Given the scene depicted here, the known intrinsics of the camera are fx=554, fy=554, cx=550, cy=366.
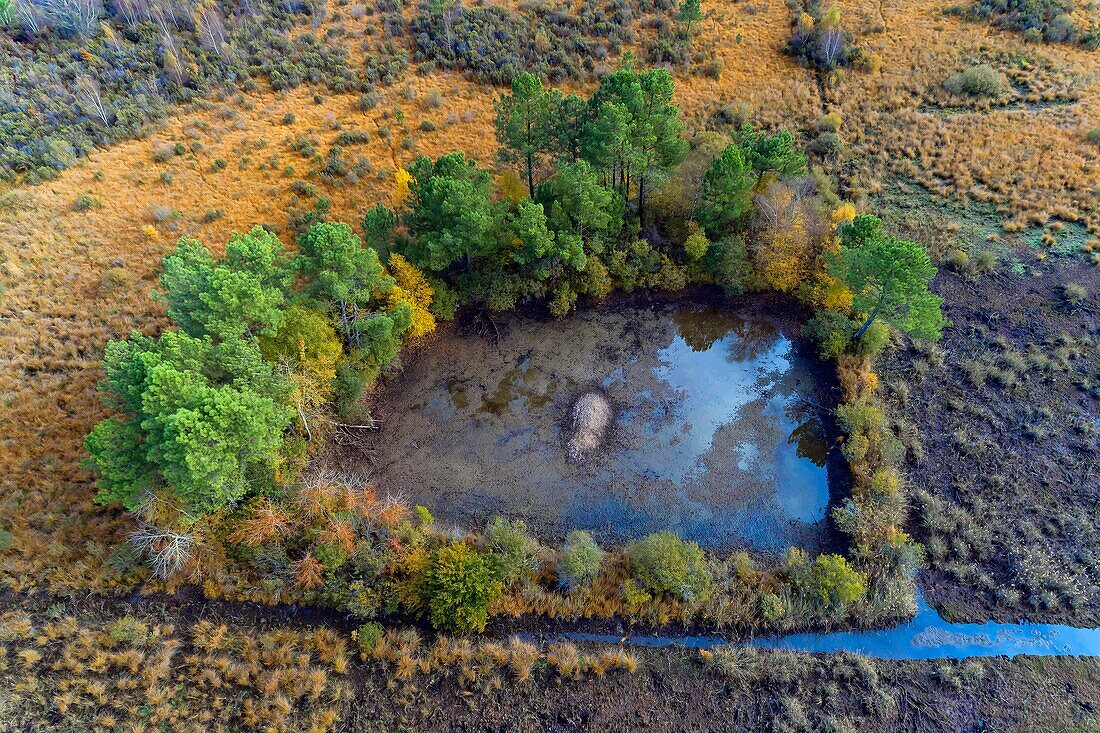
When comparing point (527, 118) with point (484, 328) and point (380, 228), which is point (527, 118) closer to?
point (380, 228)

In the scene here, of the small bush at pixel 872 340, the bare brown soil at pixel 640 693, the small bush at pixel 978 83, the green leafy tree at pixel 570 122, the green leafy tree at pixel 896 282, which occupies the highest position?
the small bush at pixel 978 83

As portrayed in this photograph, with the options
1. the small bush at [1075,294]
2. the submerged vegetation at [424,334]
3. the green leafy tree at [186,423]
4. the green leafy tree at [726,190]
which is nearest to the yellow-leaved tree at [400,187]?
the submerged vegetation at [424,334]

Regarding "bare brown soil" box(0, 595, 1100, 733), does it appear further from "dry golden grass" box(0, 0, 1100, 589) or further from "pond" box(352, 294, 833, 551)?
"pond" box(352, 294, 833, 551)

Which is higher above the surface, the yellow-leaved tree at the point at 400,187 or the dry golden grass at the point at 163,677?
the yellow-leaved tree at the point at 400,187

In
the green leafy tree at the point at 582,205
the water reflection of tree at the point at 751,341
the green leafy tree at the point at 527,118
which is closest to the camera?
the green leafy tree at the point at 582,205

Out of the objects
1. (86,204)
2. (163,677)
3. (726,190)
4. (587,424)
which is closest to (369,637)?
(163,677)

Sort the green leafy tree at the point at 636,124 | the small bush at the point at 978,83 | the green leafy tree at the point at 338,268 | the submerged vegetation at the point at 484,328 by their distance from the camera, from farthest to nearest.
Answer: the small bush at the point at 978,83 → the green leafy tree at the point at 636,124 → the green leafy tree at the point at 338,268 → the submerged vegetation at the point at 484,328

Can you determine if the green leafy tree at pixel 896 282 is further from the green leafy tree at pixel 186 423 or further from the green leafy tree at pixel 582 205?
the green leafy tree at pixel 186 423
